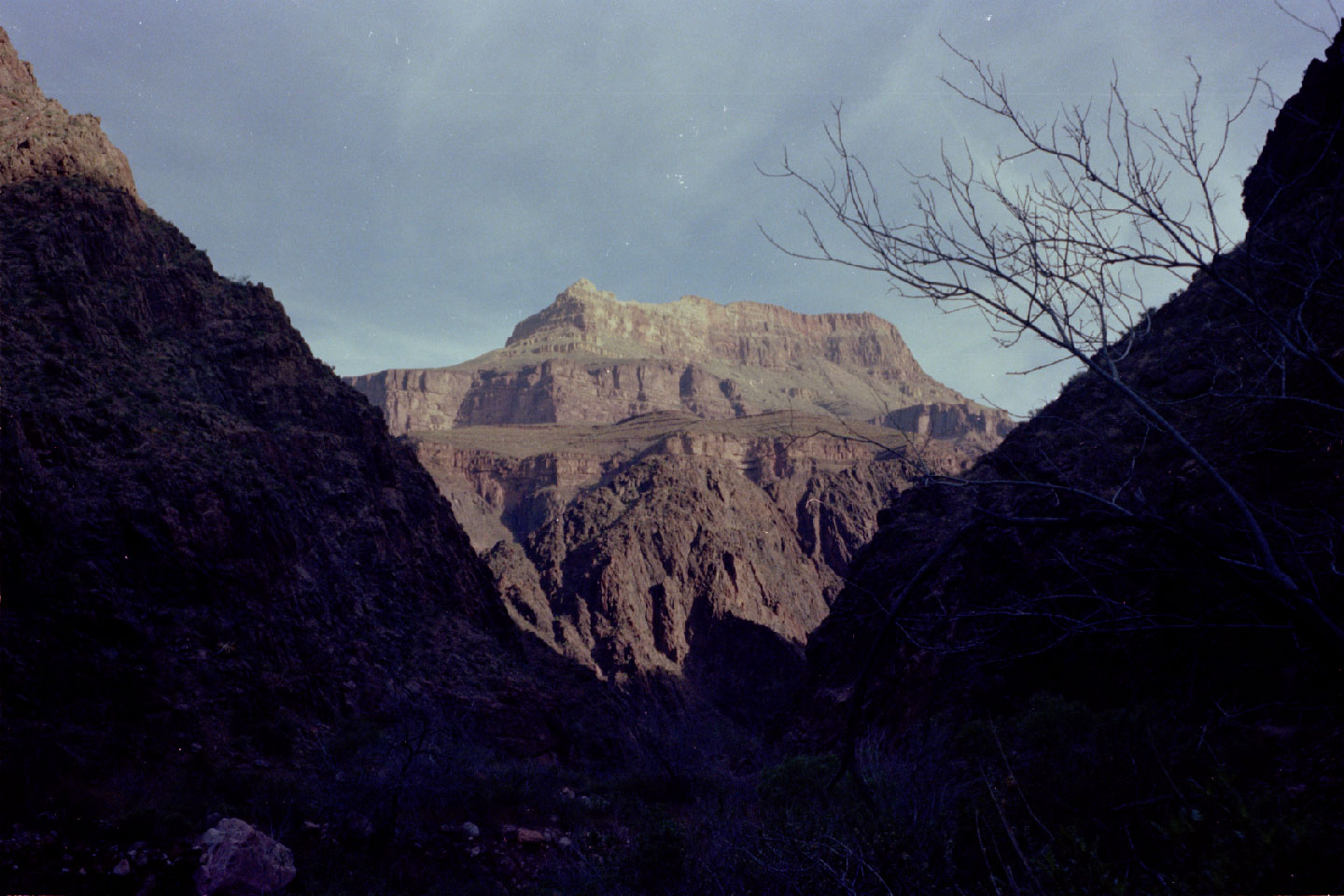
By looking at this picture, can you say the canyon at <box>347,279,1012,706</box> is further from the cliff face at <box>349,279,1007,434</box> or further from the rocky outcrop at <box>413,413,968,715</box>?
the cliff face at <box>349,279,1007,434</box>

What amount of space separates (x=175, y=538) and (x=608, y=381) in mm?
134769

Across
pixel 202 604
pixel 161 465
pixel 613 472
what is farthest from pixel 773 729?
pixel 613 472

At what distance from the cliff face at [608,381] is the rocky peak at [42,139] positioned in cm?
10233

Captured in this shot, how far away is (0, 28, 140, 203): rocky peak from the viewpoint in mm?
26172

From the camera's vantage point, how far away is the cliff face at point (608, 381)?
150m

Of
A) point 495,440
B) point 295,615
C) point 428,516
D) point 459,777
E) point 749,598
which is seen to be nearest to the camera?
point 459,777

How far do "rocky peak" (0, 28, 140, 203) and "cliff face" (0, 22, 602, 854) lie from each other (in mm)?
96

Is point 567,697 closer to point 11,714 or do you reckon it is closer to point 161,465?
point 161,465

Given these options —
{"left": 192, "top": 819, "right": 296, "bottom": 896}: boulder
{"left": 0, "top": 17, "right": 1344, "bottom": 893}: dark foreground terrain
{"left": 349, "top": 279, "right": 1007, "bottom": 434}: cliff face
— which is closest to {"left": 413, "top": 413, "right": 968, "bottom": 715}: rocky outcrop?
{"left": 0, "top": 17, "right": 1344, "bottom": 893}: dark foreground terrain

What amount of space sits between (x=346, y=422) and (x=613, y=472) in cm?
5735

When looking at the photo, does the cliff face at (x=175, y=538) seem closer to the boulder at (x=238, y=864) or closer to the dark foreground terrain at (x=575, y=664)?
the dark foreground terrain at (x=575, y=664)

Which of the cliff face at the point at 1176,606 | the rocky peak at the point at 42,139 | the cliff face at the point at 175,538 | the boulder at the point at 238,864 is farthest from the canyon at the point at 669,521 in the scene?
the rocky peak at the point at 42,139

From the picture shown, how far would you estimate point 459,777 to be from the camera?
62.3 feet

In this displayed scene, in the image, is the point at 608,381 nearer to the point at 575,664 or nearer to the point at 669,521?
the point at 669,521
